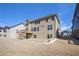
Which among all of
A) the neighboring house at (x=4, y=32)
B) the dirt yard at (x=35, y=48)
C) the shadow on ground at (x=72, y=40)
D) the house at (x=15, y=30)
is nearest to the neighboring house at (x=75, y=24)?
the shadow on ground at (x=72, y=40)

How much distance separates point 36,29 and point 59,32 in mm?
364

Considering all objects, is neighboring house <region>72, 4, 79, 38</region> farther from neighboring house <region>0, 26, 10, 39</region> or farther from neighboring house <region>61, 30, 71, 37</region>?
neighboring house <region>0, 26, 10, 39</region>

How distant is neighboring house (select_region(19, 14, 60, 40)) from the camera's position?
4.58 meters

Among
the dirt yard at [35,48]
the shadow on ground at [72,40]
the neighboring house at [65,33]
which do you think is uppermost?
the neighboring house at [65,33]

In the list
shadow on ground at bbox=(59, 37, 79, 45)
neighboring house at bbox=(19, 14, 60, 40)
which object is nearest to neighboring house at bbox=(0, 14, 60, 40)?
neighboring house at bbox=(19, 14, 60, 40)

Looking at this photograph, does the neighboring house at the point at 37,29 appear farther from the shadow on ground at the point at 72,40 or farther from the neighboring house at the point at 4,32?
the shadow on ground at the point at 72,40

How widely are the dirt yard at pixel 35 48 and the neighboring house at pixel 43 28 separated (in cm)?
11

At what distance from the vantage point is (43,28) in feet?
15.2

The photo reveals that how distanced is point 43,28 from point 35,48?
34 cm

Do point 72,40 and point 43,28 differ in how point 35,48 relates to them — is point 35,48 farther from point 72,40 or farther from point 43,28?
point 72,40

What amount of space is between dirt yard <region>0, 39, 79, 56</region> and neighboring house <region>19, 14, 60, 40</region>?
0.11 metres

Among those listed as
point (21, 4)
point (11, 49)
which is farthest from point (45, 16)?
point (11, 49)

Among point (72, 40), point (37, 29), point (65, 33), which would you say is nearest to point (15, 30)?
point (37, 29)

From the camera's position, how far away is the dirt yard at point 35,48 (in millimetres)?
4559
